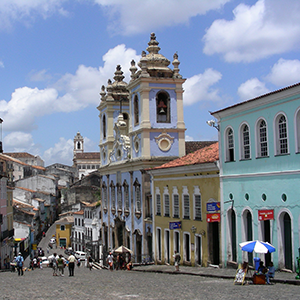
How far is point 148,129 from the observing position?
36.1m

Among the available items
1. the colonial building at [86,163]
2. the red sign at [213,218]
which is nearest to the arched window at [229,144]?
the red sign at [213,218]

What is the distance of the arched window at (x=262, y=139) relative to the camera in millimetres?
20953

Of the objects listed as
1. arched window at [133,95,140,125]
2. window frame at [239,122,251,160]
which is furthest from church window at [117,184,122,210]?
window frame at [239,122,251,160]

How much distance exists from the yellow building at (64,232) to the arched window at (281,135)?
191ft

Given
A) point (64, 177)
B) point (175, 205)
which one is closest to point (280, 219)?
point (175, 205)

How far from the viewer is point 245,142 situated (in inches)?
888

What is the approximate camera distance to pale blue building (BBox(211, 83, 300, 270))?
62.9 ft

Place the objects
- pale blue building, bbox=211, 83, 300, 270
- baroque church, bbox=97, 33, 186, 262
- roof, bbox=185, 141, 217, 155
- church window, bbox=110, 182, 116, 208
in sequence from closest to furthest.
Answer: pale blue building, bbox=211, 83, 300, 270, baroque church, bbox=97, 33, 186, 262, roof, bbox=185, 141, 217, 155, church window, bbox=110, 182, 116, 208

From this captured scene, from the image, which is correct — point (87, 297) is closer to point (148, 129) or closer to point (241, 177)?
point (241, 177)

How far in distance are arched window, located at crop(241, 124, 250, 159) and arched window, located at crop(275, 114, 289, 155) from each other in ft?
7.37

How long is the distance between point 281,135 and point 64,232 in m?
59.6

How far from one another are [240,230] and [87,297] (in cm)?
924

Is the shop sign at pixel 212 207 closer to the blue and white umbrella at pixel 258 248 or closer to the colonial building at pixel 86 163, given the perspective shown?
the blue and white umbrella at pixel 258 248

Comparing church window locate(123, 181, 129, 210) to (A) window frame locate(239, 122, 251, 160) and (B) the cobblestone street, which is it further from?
(B) the cobblestone street
